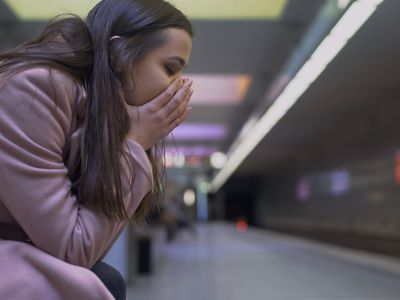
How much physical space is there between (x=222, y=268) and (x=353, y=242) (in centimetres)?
704

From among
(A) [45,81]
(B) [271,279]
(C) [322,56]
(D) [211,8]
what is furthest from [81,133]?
(D) [211,8]

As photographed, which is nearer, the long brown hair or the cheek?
the long brown hair

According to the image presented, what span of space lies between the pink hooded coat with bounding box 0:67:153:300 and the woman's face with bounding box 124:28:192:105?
0.14 m

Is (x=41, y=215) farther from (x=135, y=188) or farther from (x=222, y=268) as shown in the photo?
(x=222, y=268)

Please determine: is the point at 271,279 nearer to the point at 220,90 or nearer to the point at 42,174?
the point at 42,174

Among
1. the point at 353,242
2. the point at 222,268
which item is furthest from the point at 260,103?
the point at 353,242

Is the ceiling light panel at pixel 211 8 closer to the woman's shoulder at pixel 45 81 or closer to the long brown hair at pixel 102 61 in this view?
the long brown hair at pixel 102 61

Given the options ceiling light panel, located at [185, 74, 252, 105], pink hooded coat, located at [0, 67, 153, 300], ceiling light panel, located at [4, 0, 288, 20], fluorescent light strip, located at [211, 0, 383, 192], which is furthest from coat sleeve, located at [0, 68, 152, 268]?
ceiling light panel, located at [185, 74, 252, 105]

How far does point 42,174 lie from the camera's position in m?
0.66

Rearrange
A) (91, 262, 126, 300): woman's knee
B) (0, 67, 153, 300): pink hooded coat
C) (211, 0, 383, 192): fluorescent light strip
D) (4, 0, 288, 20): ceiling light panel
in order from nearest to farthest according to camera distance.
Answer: (0, 67, 153, 300): pink hooded coat < (91, 262, 126, 300): woman's knee < (211, 0, 383, 192): fluorescent light strip < (4, 0, 288, 20): ceiling light panel

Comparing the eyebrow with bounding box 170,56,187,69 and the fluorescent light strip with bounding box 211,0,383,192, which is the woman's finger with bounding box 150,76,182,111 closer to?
the eyebrow with bounding box 170,56,187,69

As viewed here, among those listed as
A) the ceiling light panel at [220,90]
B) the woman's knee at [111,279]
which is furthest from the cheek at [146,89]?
the ceiling light panel at [220,90]

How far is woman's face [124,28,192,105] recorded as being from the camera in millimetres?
808

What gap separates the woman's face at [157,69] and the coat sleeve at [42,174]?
14cm
